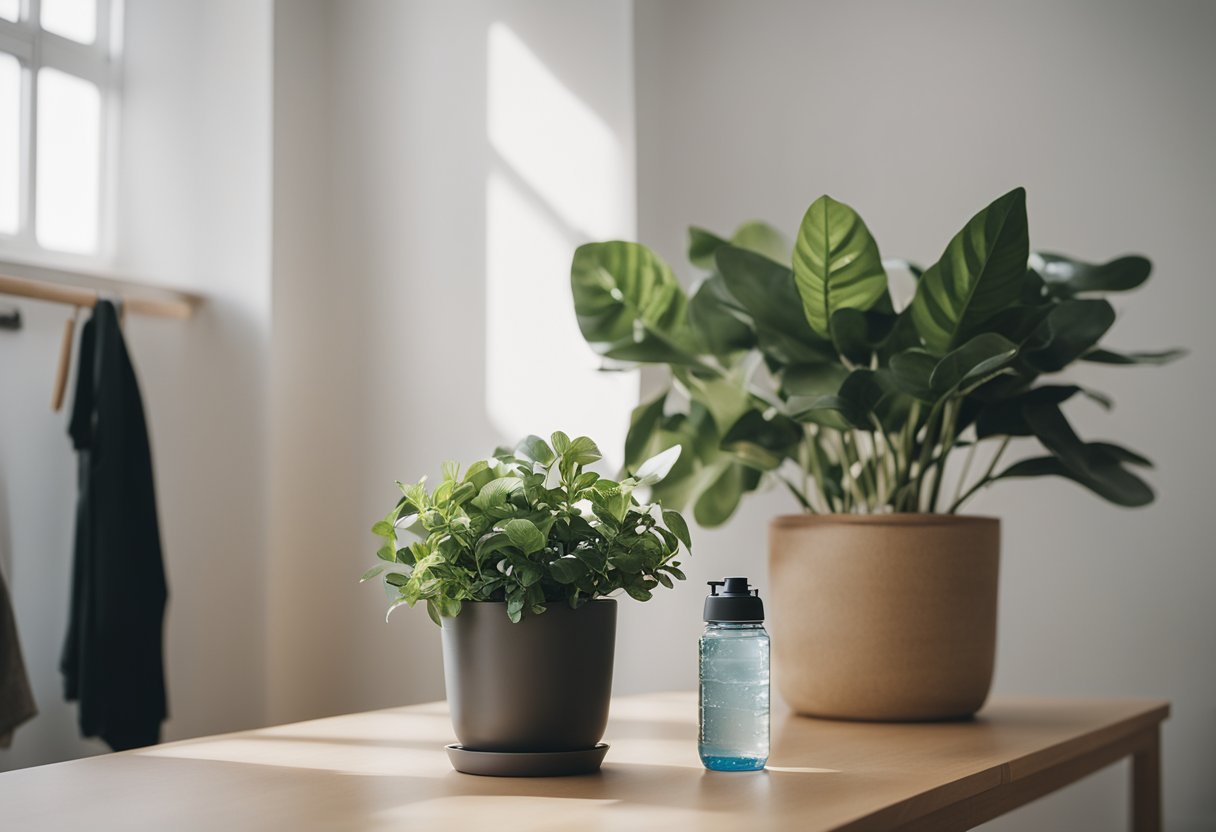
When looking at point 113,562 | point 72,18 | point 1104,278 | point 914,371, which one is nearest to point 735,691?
point 914,371

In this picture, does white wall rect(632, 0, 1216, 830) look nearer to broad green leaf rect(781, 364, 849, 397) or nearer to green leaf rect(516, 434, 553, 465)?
broad green leaf rect(781, 364, 849, 397)

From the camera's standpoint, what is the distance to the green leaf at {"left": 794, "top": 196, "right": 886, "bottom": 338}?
4.49ft

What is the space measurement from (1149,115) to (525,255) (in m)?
1.21

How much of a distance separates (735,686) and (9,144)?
2.12 metres

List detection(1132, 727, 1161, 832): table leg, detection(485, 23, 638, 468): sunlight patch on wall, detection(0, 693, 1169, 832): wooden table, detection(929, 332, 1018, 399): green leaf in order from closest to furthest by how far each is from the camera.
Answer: detection(0, 693, 1169, 832): wooden table, detection(929, 332, 1018, 399): green leaf, detection(1132, 727, 1161, 832): table leg, detection(485, 23, 638, 468): sunlight patch on wall

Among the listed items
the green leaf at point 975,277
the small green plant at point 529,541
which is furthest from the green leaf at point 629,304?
the small green plant at point 529,541

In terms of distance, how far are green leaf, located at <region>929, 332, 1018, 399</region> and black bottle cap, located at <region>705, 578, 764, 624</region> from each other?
0.43 meters

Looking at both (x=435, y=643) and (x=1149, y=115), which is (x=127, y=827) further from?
(x=1149, y=115)

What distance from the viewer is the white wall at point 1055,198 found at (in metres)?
2.11

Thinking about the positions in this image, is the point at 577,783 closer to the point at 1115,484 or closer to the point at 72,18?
the point at 1115,484

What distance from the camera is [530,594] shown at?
98 centimetres

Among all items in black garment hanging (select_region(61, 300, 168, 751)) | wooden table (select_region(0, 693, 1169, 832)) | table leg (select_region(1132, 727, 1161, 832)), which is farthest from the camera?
black garment hanging (select_region(61, 300, 168, 751))

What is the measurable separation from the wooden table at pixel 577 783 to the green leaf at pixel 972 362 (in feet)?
1.25

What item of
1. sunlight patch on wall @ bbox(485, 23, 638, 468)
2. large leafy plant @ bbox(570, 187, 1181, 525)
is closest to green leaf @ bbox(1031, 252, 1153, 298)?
large leafy plant @ bbox(570, 187, 1181, 525)
